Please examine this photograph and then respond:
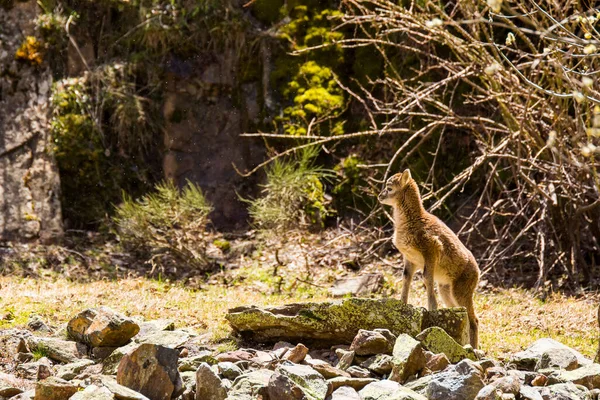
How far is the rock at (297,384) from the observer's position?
632cm

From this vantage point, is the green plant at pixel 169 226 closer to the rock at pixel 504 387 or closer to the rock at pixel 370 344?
the rock at pixel 370 344

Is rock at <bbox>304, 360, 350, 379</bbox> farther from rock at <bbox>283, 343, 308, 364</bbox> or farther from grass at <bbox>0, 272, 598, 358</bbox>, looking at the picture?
grass at <bbox>0, 272, 598, 358</bbox>

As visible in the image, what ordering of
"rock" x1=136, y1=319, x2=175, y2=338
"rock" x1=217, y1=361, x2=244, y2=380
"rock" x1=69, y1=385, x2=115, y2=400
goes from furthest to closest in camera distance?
"rock" x1=136, y1=319, x2=175, y2=338 < "rock" x1=217, y1=361, x2=244, y2=380 < "rock" x1=69, y1=385, x2=115, y2=400

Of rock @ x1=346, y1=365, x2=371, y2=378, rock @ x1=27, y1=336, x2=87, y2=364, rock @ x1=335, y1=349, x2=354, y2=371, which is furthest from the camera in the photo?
rock @ x1=27, y1=336, x2=87, y2=364

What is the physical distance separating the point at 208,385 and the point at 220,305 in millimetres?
3402

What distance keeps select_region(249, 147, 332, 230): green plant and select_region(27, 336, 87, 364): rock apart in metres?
5.73

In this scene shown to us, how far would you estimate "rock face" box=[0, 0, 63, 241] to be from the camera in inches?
555

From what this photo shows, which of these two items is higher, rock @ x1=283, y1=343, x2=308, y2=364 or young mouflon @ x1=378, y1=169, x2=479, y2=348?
young mouflon @ x1=378, y1=169, x2=479, y2=348

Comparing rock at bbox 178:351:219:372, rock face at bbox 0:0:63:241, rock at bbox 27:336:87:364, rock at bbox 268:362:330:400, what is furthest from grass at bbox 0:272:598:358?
rock face at bbox 0:0:63:241

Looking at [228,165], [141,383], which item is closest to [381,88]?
[228,165]

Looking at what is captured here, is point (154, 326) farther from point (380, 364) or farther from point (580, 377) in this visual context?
point (580, 377)

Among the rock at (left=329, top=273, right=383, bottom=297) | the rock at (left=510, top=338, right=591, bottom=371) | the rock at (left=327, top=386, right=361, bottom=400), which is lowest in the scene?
the rock at (left=329, top=273, right=383, bottom=297)

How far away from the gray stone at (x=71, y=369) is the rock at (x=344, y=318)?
4.95 ft

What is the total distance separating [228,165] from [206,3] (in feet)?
9.31
